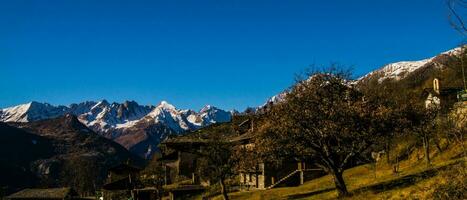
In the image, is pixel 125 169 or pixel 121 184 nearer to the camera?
pixel 121 184

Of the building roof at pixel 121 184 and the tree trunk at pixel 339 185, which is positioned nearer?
the tree trunk at pixel 339 185

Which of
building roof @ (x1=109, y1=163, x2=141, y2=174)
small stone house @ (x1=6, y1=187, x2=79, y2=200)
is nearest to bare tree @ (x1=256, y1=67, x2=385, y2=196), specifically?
building roof @ (x1=109, y1=163, x2=141, y2=174)

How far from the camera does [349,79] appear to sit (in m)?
44.5

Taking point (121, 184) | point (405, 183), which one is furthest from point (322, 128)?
point (121, 184)

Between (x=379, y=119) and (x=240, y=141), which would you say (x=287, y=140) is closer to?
(x=379, y=119)

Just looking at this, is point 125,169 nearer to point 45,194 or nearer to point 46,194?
point 46,194

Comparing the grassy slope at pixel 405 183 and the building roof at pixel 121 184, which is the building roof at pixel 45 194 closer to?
the building roof at pixel 121 184

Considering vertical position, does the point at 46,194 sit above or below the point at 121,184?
below

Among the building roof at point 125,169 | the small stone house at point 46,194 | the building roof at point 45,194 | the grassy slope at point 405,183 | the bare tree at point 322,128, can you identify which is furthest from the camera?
the building roof at point 45,194

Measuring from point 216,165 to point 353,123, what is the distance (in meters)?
24.5

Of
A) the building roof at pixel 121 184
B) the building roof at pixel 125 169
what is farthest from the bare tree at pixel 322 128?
the building roof at pixel 121 184

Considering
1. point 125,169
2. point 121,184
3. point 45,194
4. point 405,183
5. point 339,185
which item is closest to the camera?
point 405,183

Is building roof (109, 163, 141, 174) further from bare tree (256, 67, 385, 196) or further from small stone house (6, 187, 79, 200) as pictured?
bare tree (256, 67, 385, 196)

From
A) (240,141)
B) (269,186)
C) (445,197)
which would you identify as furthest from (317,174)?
(445,197)
